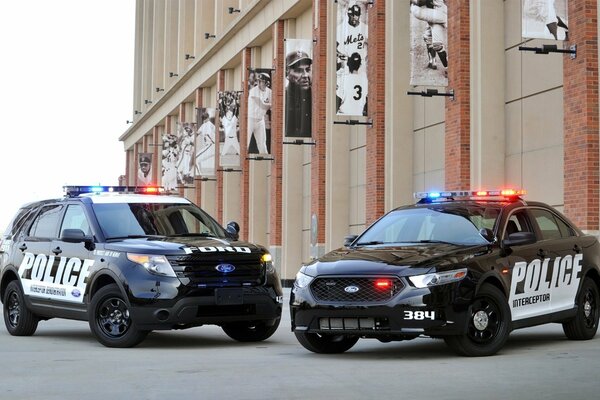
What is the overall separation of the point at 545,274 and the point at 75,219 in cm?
589

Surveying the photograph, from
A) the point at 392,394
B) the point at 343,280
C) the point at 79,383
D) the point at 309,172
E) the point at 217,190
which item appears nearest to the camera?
the point at 392,394

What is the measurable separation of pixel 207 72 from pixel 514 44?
31.5 metres

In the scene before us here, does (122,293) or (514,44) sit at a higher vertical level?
(514,44)

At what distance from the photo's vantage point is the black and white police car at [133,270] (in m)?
12.3

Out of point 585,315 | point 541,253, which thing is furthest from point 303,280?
point 585,315

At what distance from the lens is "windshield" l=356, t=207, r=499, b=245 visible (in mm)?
11523

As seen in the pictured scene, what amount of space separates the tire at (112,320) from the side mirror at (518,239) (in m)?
4.13

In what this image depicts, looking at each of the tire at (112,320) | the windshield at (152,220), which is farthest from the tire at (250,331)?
the tire at (112,320)

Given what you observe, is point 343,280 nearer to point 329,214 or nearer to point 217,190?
point 329,214

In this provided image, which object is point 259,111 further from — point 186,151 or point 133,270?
point 133,270

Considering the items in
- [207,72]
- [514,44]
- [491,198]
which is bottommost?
[491,198]

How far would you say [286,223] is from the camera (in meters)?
38.3

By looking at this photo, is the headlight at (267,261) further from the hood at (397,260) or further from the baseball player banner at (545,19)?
the baseball player banner at (545,19)

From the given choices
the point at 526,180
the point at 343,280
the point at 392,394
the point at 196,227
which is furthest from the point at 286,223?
the point at 392,394
